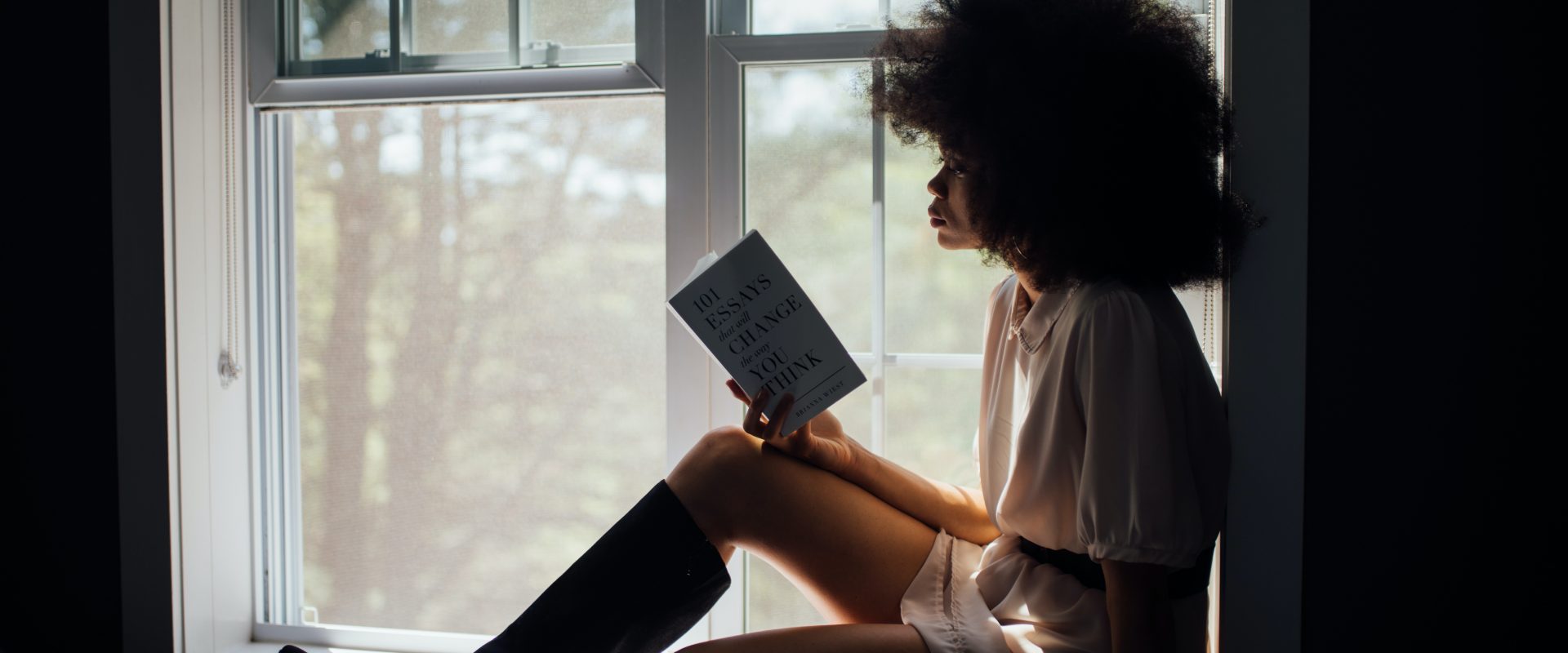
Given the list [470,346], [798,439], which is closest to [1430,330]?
[798,439]

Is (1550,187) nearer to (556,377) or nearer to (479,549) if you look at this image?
(556,377)

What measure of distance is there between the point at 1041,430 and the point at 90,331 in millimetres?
1347

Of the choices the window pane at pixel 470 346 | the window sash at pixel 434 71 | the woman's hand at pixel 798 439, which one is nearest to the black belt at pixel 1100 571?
the woman's hand at pixel 798 439

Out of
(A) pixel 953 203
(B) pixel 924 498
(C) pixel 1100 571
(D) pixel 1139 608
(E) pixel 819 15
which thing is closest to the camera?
(D) pixel 1139 608

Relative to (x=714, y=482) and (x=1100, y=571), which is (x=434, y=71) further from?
(x=1100, y=571)

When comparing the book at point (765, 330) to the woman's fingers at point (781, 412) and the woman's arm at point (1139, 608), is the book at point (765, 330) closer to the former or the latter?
the woman's fingers at point (781, 412)

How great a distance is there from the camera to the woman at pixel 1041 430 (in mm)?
833

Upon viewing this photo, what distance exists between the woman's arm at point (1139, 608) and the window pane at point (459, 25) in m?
1.09

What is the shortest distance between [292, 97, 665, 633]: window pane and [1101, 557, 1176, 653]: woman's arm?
74cm

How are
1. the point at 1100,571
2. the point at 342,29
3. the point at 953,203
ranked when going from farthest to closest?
the point at 342,29 → the point at 953,203 → the point at 1100,571

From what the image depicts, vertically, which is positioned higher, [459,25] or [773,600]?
[459,25]

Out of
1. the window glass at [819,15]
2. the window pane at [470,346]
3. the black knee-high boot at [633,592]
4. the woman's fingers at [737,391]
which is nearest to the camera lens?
the black knee-high boot at [633,592]

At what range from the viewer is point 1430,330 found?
1022 mm

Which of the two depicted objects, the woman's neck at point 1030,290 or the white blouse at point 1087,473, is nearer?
the white blouse at point 1087,473
